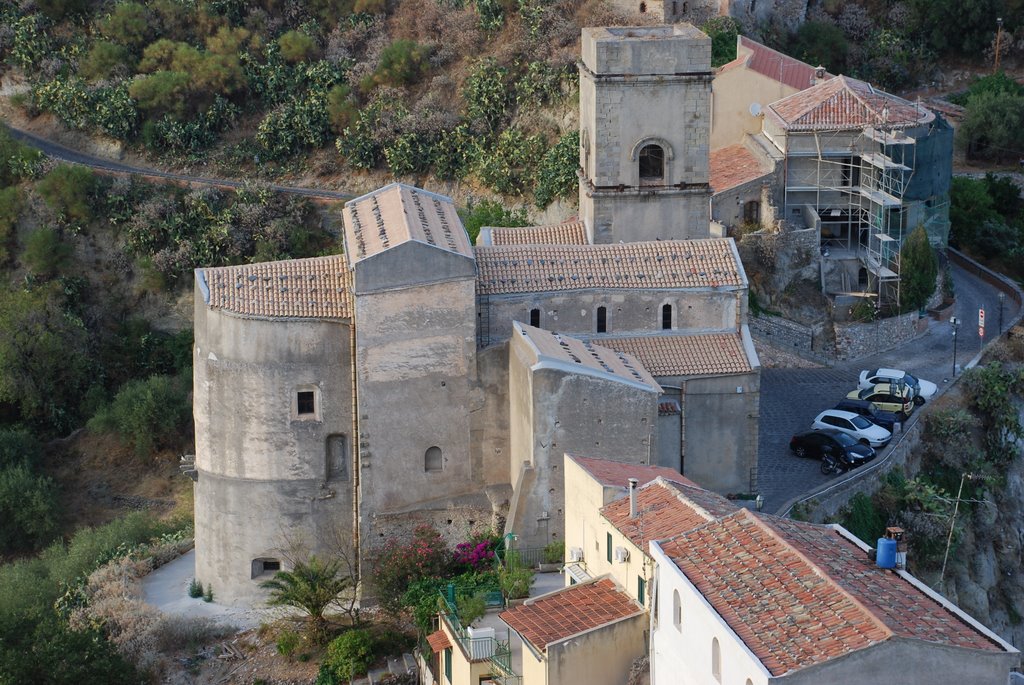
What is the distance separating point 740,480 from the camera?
148 ft

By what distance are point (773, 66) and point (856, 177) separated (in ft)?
20.2

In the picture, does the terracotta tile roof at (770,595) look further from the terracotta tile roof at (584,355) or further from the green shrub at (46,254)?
the green shrub at (46,254)

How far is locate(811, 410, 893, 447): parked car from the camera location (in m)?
48.6

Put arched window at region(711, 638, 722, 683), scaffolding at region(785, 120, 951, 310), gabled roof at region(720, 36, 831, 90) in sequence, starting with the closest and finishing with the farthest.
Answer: arched window at region(711, 638, 722, 683) < scaffolding at region(785, 120, 951, 310) < gabled roof at region(720, 36, 831, 90)

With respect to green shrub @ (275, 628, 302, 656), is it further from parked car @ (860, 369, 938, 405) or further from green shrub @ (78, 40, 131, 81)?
green shrub @ (78, 40, 131, 81)

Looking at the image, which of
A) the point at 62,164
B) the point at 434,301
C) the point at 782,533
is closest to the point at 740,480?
the point at 434,301

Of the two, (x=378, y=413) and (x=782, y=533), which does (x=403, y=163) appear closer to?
(x=378, y=413)

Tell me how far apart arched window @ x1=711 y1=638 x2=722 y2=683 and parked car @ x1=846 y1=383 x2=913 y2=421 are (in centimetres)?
2342

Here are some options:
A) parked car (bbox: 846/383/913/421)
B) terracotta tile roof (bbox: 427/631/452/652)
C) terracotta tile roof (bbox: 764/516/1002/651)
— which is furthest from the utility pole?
terracotta tile roof (bbox: 764/516/1002/651)

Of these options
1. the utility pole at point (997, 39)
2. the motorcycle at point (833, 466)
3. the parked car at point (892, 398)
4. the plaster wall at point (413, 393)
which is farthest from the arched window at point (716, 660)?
the utility pole at point (997, 39)

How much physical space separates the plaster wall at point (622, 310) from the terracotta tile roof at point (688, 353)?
0.24m

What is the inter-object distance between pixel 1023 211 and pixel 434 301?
114 ft

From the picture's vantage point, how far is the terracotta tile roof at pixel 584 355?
135 feet

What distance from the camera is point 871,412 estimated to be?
50.4m
